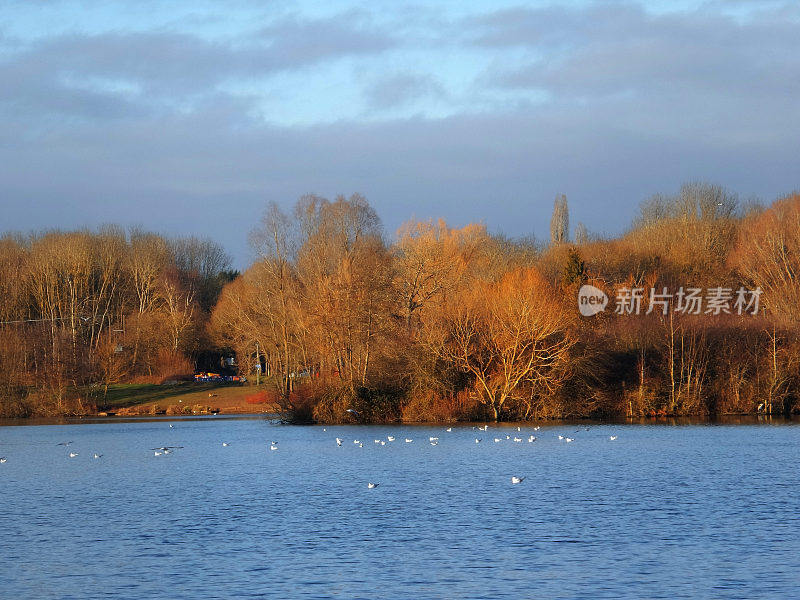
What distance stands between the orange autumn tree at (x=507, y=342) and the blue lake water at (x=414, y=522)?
1072 cm

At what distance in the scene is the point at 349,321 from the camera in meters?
50.9

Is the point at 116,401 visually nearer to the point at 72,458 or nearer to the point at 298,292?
the point at 298,292

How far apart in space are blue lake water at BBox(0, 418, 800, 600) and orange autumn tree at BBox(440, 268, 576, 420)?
422 inches

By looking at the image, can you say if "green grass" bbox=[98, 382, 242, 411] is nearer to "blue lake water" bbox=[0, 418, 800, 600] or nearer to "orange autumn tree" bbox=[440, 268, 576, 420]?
"orange autumn tree" bbox=[440, 268, 576, 420]

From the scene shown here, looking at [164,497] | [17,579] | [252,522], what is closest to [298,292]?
[164,497]

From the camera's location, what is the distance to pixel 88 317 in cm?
8100

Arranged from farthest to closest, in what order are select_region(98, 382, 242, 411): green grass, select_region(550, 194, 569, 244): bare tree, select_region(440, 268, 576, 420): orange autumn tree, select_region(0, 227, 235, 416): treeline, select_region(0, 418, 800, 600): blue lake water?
select_region(550, 194, 569, 244): bare tree < select_region(98, 382, 242, 411): green grass < select_region(0, 227, 235, 416): treeline < select_region(440, 268, 576, 420): orange autumn tree < select_region(0, 418, 800, 600): blue lake water

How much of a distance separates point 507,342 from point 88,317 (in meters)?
46.3

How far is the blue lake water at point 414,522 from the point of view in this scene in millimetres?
15344

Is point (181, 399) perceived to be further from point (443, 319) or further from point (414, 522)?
point (414, 522)

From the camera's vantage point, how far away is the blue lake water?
604 inches

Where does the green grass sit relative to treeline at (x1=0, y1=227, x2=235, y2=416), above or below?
below

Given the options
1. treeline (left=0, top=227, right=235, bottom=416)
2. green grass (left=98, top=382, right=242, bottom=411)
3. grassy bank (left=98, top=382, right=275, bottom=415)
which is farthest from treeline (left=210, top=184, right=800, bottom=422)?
treeline (left=0, top=227, right=235, bottom=416)

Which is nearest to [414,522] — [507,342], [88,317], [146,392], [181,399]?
[507,342]
